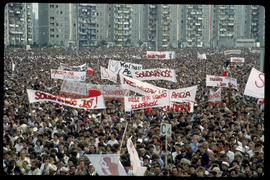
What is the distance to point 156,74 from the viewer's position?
16.6 metres

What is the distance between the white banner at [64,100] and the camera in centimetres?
1211

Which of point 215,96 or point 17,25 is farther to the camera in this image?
point 17,25

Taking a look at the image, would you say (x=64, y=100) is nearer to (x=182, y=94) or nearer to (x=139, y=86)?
(x=139, y=86)

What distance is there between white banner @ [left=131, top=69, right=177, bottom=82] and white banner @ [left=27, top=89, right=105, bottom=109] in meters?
4.40

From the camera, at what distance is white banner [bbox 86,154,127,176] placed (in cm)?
736

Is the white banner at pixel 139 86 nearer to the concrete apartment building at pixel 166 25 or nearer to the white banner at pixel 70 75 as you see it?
the white banner at pixel 70 75

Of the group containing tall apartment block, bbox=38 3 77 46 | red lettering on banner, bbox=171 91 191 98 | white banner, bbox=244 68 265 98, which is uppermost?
tall apartment block, bbox=38 3 77 46

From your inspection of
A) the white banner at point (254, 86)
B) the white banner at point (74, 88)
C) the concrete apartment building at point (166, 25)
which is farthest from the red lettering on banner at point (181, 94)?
the concrete apartment building at point (166, 25)

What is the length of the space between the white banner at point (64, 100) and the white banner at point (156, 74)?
4.40m

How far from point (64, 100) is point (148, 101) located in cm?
232

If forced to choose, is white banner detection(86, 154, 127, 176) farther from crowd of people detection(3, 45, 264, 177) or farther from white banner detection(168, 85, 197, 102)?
white banner detection(168, 85, 197, 102)

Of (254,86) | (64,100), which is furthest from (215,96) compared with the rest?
(64,100)

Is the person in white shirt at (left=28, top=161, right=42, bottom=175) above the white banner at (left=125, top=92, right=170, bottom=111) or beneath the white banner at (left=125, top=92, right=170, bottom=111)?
beneath

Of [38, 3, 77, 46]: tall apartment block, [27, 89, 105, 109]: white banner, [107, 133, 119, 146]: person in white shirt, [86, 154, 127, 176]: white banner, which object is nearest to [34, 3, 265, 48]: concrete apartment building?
[38, 3, 77, 46]: tall apartment block
